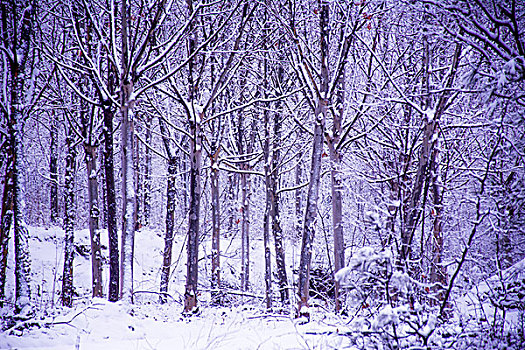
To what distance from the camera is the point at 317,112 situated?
7.36 meters

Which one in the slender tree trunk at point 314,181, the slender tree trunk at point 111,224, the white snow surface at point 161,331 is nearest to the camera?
the white snow surface at point 161,331

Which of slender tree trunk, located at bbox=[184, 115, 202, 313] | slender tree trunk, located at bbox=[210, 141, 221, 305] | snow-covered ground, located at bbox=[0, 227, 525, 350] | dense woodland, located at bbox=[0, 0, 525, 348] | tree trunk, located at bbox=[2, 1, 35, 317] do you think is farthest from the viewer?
slender tree trunk, located at bbox=[210, 141, 221, 305]

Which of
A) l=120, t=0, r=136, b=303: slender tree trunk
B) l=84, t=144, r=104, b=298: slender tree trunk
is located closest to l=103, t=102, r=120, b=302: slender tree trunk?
l=120, t=0, r=136, b=303: slender tree trunk

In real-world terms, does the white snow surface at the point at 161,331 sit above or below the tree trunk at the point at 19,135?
below

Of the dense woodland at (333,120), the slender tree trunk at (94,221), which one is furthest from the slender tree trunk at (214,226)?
the slender tree trunk at (94,221)

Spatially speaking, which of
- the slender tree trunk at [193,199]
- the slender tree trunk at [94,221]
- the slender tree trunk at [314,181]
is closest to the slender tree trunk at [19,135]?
the slender tree trunk at [193,199]

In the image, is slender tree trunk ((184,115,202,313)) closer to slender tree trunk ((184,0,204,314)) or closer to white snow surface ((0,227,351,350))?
slender tree trunk ((184,0,204,314))

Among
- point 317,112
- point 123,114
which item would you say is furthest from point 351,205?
point 123,114

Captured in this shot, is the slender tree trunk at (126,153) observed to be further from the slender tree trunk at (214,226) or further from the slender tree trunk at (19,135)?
the slender tree trunk at (214,226)

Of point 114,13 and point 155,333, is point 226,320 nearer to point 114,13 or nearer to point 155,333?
point 155,333

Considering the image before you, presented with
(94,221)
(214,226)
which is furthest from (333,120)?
(94,221)

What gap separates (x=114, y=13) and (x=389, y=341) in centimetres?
758

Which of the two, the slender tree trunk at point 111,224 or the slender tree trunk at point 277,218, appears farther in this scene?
the slender tree trunk at point 277,218

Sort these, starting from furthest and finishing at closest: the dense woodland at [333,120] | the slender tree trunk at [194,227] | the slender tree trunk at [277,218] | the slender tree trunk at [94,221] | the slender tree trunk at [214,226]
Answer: the slender tree trunk at [94,221]
the slender tree trunk at [277,218]
the slender tree trunk at [214,226]
the slender tree trunk at [194,227]
the dense woodland at [333,120]
